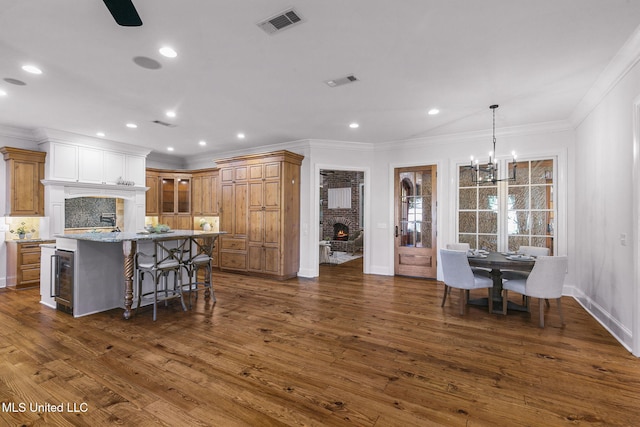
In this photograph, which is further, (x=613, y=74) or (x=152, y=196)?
(x=152, y=196)

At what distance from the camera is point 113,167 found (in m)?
6.75

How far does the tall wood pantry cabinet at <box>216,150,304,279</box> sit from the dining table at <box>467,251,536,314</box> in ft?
11.1

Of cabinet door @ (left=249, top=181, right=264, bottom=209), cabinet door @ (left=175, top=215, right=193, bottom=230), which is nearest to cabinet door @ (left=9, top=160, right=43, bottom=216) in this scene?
cabinet door @ (left=175, top=215, right=193, bottom=230)

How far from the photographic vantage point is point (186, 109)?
15.4 feet

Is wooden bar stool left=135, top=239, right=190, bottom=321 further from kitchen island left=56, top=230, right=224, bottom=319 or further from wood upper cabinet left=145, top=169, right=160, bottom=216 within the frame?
wood upper cabinet left=145, top=169, right=160, bottom=216

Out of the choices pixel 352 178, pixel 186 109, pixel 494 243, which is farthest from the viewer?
pixel 352 178

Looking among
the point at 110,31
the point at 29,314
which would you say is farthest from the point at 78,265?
the point at 110,31

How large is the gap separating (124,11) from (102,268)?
352cm

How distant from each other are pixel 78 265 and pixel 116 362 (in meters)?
1.86

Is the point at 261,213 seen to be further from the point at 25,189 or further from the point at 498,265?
the point at 498,265

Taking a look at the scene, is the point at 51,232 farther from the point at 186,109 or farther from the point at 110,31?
the point at 110,31

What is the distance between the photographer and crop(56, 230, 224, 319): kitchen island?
12.7 ft

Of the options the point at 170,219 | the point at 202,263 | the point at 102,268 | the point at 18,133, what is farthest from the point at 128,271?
the point at 170,219

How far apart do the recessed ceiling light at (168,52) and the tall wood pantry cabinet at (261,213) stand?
124 inches
